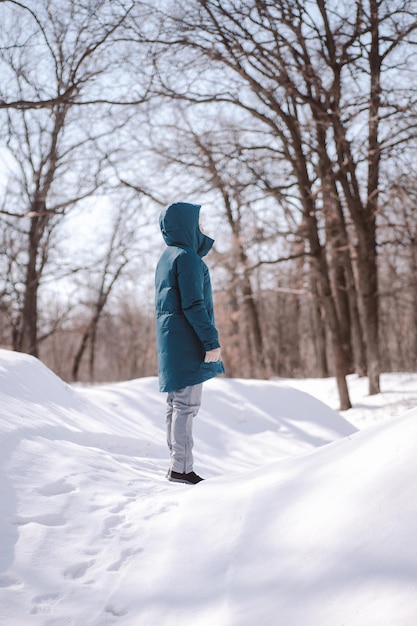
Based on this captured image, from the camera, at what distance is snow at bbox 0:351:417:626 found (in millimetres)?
1932

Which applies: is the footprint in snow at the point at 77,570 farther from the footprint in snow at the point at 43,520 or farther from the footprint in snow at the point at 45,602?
the footprint in snow at the point at 43,520

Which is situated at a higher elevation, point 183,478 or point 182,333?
point 182,333

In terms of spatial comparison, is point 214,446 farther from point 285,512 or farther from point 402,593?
point 402,593

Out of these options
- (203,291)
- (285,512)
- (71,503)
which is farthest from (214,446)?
(285,512)

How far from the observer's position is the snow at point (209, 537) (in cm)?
193

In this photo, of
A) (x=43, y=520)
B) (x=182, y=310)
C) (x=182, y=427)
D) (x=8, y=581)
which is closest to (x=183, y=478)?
(x=182, y=427)

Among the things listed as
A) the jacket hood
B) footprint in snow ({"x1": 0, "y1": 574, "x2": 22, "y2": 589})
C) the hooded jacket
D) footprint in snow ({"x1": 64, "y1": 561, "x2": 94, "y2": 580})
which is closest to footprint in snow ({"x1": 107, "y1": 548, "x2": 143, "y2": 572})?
footprint in snow ({"x1": 64, "y1": 561, "x2": 94, "y2": 580})

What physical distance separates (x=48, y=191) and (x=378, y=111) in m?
8.86

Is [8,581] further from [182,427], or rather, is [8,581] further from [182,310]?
[182,310]

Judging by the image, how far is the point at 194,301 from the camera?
399 centimetres

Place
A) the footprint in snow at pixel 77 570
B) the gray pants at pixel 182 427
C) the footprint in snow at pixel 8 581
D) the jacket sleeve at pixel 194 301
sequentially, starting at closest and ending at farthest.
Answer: the footprint in snow at pixel 8 581 < the footprint in snow at pixel 77 570 < the jacket sleeve at pixel 194 301 < the gray pants at pixel 182 427

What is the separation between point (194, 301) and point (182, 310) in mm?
159

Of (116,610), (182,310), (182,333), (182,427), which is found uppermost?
(182,310)

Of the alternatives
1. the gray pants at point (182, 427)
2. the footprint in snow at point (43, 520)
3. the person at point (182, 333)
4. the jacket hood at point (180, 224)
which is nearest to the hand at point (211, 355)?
the person at point (182, 333)
